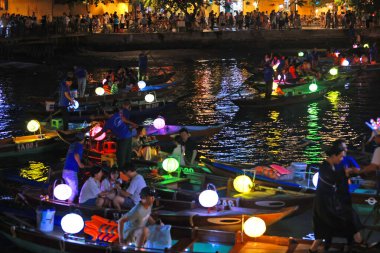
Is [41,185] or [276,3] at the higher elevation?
[276,3]

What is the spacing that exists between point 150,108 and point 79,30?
2768cm

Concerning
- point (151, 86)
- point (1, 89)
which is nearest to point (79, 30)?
point (1, 89)

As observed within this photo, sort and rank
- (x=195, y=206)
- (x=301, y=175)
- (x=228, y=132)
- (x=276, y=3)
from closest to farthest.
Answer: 1. (x=195, y=206)
2. (x=301, y=175)
3. (x=228, y=132)
4. (x=276, y=3)

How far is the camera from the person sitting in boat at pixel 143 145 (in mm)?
15586

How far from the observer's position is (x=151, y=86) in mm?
28484

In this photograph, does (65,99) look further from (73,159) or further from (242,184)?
(242,184)

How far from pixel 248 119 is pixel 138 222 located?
16.3 meters

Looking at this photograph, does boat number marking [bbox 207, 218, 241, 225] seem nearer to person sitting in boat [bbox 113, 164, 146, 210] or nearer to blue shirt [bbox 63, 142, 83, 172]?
person sitting in boat [bbox 113, 164, 146, 210]

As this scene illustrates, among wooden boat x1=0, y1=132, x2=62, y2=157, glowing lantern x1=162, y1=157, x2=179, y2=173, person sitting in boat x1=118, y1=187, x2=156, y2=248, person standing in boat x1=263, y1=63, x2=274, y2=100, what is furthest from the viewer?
person standing in boat x1=263, y1=63, x2=274, y2=100

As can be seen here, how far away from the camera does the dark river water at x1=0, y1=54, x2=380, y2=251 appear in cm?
Answer: 2005

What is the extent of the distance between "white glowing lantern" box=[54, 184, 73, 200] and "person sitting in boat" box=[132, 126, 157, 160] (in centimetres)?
345

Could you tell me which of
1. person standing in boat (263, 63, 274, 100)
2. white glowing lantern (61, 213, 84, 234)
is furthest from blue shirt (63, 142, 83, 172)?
person standing in boat (263, 63, 274, 100)

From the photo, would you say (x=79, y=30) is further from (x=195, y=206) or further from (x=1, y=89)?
(x=195, y=206)

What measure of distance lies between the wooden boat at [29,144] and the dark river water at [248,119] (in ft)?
0.89
